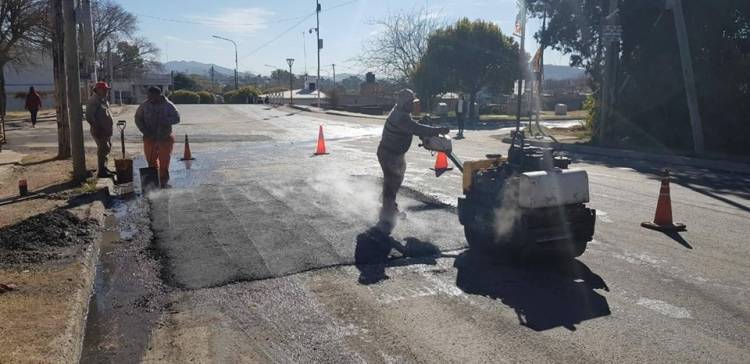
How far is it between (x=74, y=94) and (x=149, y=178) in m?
2.00

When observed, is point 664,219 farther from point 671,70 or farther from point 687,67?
point 671,70

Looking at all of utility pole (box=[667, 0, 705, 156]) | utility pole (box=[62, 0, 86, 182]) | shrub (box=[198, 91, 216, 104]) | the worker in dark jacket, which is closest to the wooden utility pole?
utility pole (box=[62, 0, 86, 182])

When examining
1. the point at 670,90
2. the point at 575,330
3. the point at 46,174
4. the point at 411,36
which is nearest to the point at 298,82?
the point at 411,36

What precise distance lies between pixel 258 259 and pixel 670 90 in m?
20.4

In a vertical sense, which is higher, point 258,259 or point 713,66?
point 713,66

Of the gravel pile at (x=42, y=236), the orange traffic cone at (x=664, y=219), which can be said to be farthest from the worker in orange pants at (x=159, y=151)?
the orange traffic cone at (x=664, y=219)

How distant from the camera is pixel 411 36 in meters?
58.2

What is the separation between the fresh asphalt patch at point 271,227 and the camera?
6332mm

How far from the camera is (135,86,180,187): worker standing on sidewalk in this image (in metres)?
11.2

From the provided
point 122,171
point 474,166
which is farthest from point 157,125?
point 474,166

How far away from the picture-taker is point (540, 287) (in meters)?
5.74

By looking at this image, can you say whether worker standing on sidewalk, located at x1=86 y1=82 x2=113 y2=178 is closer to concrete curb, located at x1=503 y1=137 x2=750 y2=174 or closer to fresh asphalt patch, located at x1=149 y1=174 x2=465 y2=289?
fresh asphalt patch, located at x1=149 y1=174 x2=465 y2=289

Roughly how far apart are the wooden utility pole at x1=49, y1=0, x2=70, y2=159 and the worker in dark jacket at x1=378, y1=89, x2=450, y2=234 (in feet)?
22.5

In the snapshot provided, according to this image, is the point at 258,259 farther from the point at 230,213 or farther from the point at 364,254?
the point at 230,213
